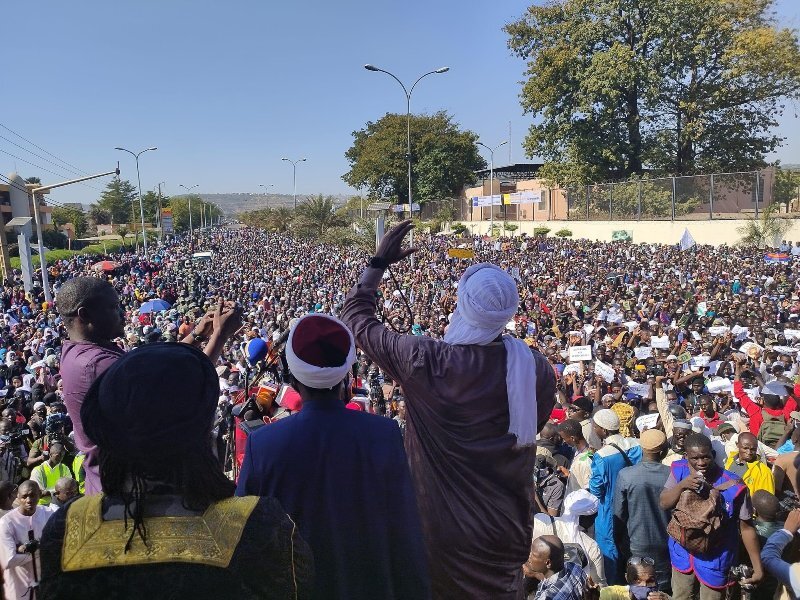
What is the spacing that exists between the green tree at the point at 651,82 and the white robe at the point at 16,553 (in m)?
31.0

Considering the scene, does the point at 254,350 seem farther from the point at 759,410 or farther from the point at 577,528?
the point at 759,410

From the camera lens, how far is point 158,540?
3.72 feet

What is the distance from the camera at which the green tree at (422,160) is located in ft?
167

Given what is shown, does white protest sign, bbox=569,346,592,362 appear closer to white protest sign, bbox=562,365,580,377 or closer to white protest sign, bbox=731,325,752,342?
white protest sign, bbox=562,365,580,377

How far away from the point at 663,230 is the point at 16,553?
2841cm

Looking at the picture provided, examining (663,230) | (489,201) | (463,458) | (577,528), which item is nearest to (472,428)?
(463,458)

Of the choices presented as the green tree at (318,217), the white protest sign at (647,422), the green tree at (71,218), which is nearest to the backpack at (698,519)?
the white protest sign at (647,422)

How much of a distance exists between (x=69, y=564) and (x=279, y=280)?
2292 cm

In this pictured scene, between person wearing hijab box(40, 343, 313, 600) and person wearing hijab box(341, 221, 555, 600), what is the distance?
81cm

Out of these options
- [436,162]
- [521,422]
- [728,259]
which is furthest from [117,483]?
[436,162]

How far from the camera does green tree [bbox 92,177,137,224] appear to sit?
80.3 metres

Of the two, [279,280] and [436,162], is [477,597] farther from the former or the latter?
[436,162]

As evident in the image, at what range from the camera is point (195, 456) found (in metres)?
1.22

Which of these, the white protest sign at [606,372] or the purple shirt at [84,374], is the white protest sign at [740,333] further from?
the purple shirt at [84,374]
